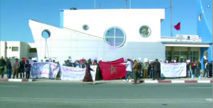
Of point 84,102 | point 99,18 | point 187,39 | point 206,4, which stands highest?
point 206,4

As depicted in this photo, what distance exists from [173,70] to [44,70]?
11.2 metres

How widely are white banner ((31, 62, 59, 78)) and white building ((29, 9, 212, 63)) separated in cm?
776

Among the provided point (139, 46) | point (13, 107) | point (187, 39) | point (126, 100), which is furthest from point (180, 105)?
point (187, 39)

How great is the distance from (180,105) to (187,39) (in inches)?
955

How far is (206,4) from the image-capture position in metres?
30.3

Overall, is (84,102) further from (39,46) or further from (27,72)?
(39,46)

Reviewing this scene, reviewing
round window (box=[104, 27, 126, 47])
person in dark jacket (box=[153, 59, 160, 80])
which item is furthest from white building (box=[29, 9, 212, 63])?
person in dark jacket (box=[153, 59, 160, 80])

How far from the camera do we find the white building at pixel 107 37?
1038 inches

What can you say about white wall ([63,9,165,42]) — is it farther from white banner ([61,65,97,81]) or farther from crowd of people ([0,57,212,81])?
white banner ([61,65,97,81])

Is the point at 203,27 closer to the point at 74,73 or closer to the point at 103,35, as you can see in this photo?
the point at 103,35

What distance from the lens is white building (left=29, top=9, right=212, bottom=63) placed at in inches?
1038

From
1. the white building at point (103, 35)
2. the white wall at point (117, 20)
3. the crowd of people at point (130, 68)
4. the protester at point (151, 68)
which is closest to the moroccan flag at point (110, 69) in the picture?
the crowd of people at point (130, 68)

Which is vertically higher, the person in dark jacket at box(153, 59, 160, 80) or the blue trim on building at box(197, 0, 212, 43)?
the blue trim on building at box(197, 0, 212, 43)

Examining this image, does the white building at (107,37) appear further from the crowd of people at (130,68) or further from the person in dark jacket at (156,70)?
the person in dark jacket at (156,70)
